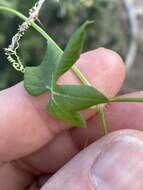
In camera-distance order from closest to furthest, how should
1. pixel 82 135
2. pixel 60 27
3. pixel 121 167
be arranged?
pixel 121 167
pixel 82 135
pixel 60 27

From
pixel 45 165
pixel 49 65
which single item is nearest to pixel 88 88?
pixel 49 65

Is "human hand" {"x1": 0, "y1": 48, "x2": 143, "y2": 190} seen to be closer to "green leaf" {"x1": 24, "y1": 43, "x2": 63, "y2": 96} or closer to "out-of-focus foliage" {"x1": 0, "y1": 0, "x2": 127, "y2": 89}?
"green leaf" {"x1": 24, "y1": 43, "x2": 63, "y2": 96}

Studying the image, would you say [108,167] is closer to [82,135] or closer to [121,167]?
[121,167]

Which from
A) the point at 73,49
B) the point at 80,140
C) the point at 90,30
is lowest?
the point at 90,30

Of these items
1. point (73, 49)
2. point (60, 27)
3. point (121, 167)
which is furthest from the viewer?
point (60, 27)

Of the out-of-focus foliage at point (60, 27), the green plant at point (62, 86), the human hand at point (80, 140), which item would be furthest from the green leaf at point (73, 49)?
the out-of-focus foliage at point (60, 27)

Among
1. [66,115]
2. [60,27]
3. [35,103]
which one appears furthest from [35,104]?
[60,27]

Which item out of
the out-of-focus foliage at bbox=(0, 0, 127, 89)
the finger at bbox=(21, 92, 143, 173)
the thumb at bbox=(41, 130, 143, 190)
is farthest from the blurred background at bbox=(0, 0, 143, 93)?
the thumb at bbox=(41, 130, 143, 190)
